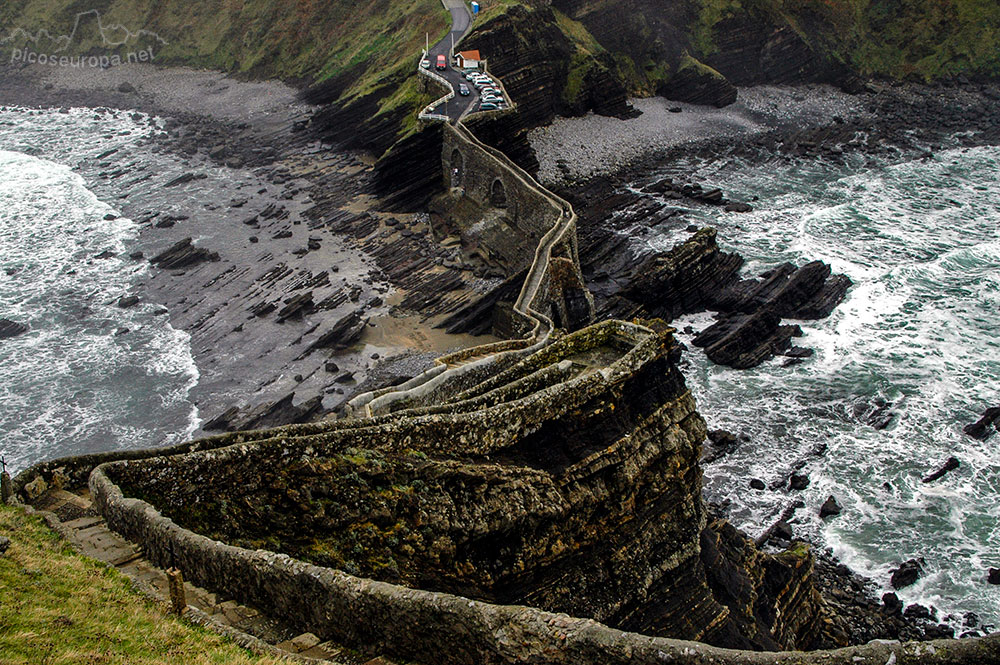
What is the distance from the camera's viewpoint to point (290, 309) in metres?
40.6

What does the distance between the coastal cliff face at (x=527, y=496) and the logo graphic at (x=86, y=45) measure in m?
86.7

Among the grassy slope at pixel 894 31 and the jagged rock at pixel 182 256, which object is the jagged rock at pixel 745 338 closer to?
the jagged rock at pixel 182 256

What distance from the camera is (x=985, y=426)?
33.0 meters

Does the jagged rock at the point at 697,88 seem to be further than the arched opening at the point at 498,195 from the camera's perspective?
Yes

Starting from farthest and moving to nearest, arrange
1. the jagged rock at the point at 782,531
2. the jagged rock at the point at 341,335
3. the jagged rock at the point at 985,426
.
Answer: the jagged rock at the point at 341,335, the jagged rock at the point at 985,426, the jagged rock at the point at 782,531

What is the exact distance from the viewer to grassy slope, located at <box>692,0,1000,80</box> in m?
77.3

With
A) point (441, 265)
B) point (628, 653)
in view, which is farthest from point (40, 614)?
point (441, 265)

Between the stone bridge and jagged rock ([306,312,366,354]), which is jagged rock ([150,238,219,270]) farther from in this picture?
the stone bridge

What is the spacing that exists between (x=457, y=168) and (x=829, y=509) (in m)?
29.8

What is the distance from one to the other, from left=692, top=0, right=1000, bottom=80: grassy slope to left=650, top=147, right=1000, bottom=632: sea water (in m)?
25.5

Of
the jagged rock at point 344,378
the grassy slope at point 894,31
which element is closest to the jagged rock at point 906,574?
the jagged rock at point 344,378

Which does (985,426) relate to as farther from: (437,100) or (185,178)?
(185,178)

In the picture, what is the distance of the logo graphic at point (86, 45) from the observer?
3570 inches

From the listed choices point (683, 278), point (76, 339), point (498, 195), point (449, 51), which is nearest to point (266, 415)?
point (76, 339)
